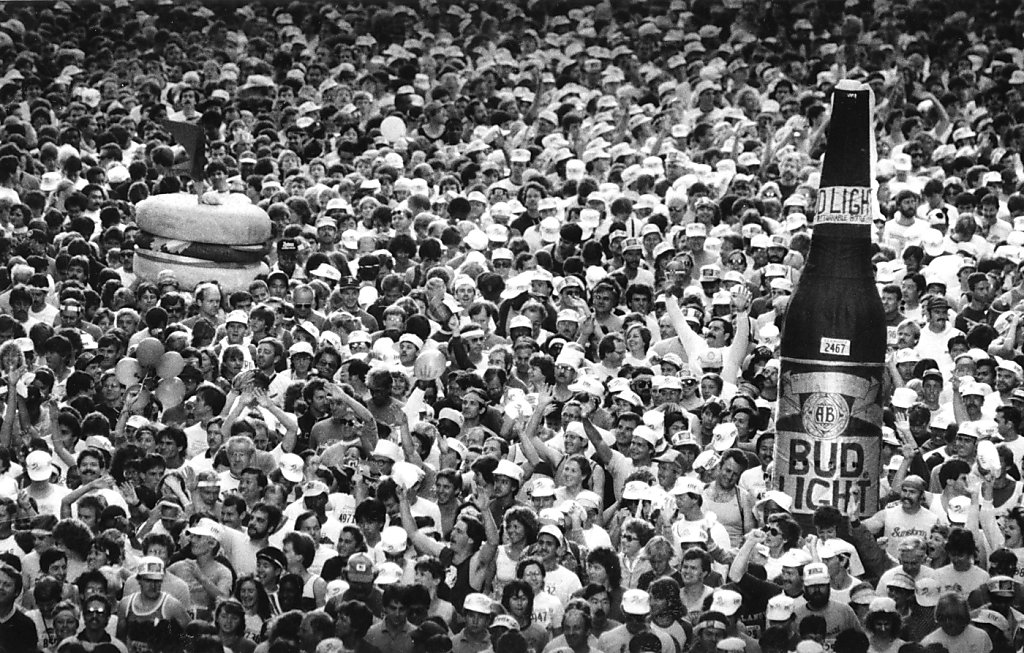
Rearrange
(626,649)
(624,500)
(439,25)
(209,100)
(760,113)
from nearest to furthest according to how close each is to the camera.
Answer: (626,649), (624,500), (760,113), (209,100), (439,25)

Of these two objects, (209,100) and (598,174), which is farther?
(209,100)

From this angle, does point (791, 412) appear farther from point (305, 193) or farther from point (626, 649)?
point (305, 193)

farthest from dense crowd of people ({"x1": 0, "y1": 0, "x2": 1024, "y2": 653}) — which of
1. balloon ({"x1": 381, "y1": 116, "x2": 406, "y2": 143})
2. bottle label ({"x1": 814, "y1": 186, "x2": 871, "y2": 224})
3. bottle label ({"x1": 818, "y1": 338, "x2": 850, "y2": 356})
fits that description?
bottle label ({"x1": 814, "y1": 186, "x2": 871, "y2": 224})

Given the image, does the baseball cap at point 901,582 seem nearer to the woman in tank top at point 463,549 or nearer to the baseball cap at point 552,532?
the baseball cap at point 552,532

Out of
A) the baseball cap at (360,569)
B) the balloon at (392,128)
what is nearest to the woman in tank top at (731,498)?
the baseball cap at (360,569)

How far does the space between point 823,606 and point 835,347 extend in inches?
115

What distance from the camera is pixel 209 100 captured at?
3322 cm

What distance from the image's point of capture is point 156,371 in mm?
22984

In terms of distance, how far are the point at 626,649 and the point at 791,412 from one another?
3.15 metres

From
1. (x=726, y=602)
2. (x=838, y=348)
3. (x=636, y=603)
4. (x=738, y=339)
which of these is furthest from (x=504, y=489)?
(x=738, y=339)

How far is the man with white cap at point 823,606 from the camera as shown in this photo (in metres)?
18.6

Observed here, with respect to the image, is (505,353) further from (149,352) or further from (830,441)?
(830,441)

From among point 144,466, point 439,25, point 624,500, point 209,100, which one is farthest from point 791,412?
point 439,25

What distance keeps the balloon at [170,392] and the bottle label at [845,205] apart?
21.6 ft
